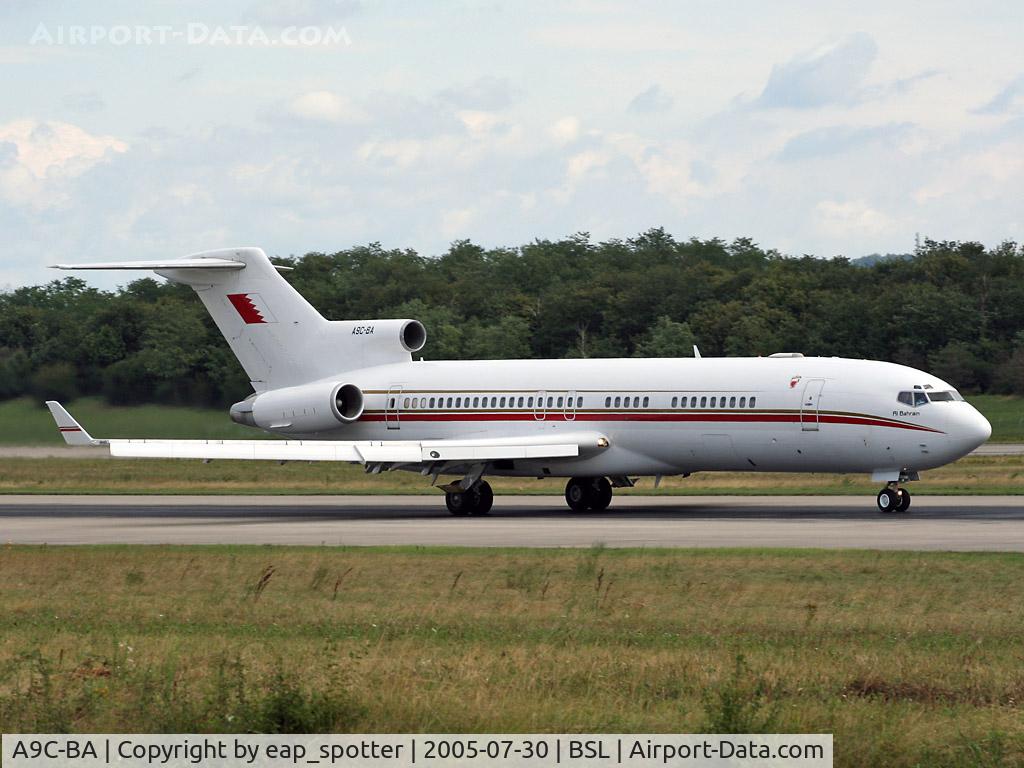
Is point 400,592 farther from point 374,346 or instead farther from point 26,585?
point 374,346

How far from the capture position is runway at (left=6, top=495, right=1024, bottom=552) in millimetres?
29641

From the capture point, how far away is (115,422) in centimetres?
5269

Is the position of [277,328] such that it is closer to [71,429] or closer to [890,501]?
[71,429]

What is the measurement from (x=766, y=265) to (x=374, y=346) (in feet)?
245

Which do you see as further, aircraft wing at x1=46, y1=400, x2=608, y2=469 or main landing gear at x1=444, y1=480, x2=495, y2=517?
main landing gear at x1=444, y1=480, x2=495, y2=517

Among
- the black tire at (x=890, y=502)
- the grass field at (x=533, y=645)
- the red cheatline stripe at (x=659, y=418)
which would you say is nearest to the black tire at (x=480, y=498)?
the red cheatline stripe at (x=659, y=418)

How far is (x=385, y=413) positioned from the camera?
144 ft

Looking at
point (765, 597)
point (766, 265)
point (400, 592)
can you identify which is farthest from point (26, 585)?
point (766, 265)

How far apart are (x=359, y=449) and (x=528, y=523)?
4.66 meters

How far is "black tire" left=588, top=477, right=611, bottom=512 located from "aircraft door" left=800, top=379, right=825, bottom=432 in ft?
20.6

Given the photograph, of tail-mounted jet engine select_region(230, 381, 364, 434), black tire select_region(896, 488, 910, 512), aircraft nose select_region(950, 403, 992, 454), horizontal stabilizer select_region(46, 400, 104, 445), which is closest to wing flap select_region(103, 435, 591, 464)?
horizontal stabilizer select_region(46, 400, 104, 445)

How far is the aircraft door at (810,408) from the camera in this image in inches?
1460

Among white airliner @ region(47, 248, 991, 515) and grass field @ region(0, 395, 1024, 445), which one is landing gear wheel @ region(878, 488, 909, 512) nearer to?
white airliner @ region(47, 248, 991, 515)

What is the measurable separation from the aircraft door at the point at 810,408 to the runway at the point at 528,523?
6.68 feet
